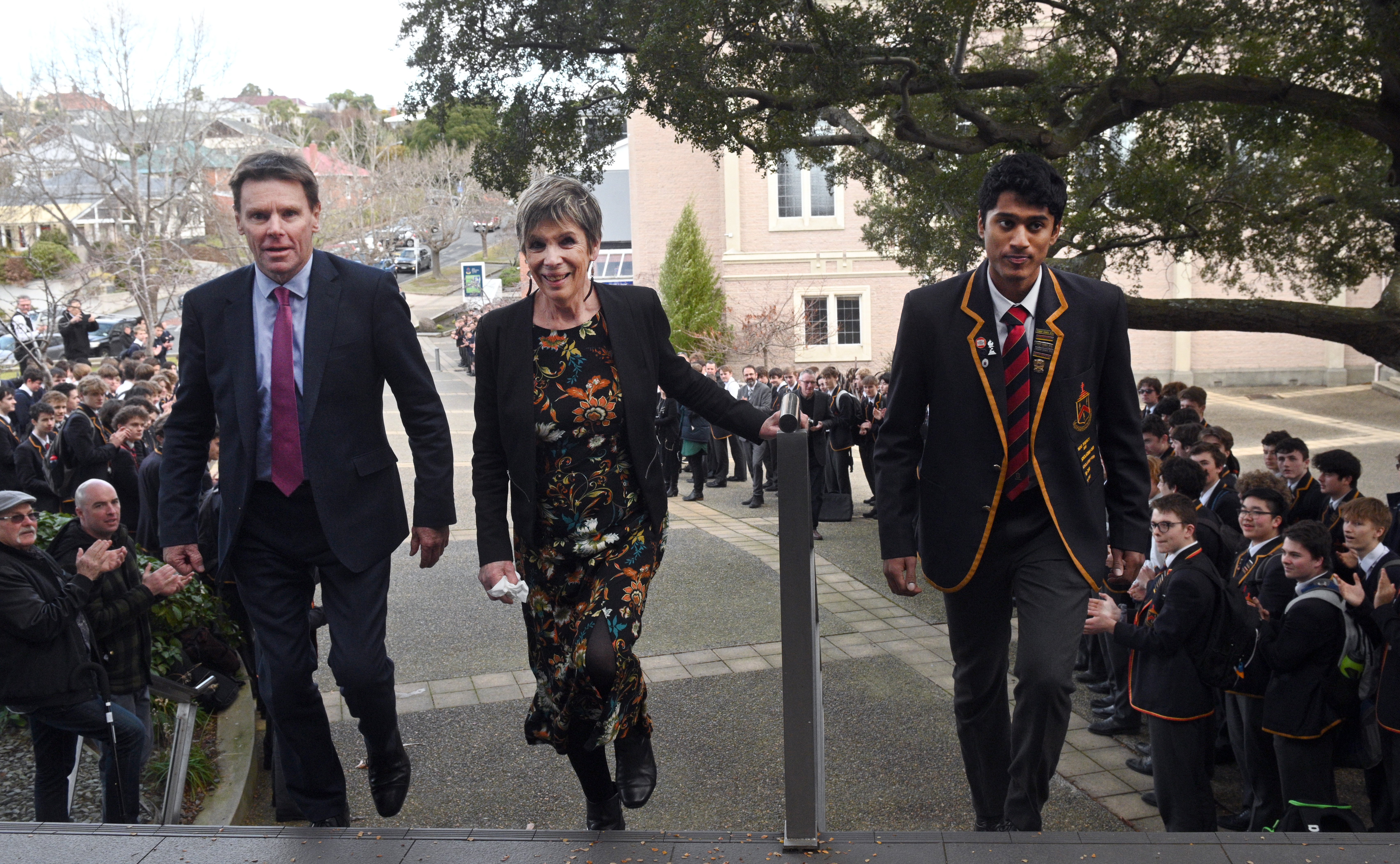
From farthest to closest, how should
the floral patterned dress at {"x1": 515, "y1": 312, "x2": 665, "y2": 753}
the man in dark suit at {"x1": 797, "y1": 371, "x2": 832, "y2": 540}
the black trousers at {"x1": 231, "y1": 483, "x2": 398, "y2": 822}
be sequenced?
the man in dark suit at {"x1": 797, "y1": 371, "x2": 832, "y2": 540}, the floral patterned dress at {"x1": 515, "y1": 312, "x2": 665, "y2": 753}, the black trousers at {"x1": 231, "y1": 483, "x2": 398, "y2": 822}

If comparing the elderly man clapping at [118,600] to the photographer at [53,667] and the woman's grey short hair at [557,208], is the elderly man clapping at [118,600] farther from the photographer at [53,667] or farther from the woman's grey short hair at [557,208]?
the woman's grey short hair at [557,208]

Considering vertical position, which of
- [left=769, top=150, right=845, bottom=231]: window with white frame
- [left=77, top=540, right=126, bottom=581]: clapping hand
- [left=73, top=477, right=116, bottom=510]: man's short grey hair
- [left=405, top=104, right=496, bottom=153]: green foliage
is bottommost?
[left=77, top=540, right=126, bottom=581]: clapping hand

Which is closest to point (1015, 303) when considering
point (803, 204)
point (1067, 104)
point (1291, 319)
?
point (1291, 319)

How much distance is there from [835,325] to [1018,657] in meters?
29.8

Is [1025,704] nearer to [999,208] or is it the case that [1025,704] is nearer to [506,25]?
[999,208]

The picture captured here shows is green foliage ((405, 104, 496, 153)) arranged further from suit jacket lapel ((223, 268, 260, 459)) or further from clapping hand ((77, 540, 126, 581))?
suit jacket lapel ((223, 268, 260, 459))

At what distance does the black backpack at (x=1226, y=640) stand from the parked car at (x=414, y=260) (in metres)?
61.3

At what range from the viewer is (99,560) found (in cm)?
486

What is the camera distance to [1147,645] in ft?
16.3

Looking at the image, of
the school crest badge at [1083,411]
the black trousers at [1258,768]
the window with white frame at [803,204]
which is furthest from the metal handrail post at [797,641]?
the window with white frame at [803,204]

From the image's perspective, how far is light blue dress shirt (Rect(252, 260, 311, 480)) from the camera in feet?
10.7

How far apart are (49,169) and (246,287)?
23.3 m

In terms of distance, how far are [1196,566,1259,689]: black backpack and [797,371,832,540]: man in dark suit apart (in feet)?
24.5

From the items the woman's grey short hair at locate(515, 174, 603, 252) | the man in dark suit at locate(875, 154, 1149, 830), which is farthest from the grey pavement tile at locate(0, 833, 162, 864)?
the man in dark suit at locate(875, 154, 1149, 830)
